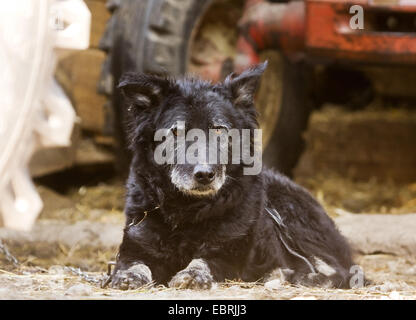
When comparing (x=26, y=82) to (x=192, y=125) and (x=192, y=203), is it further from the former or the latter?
(x=192, y=203)

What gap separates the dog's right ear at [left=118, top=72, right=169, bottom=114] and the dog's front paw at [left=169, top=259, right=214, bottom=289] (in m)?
0.88

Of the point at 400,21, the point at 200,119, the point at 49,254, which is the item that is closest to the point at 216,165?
the point at 200,119

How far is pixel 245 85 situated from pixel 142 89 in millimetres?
538

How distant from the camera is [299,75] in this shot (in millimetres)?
7234

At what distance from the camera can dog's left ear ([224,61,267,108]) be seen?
3.84 m

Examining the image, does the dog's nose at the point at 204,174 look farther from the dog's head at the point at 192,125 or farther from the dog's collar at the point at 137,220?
the dog's collar at the point at 137,220

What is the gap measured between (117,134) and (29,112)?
394 centimetres

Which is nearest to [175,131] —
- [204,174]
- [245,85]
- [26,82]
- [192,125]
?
[192,125]

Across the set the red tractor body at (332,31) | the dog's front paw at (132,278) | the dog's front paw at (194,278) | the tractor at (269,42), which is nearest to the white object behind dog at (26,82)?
the dog's front paw at (132,278)

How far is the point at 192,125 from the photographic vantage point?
145 inches

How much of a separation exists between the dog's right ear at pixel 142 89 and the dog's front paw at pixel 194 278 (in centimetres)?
88

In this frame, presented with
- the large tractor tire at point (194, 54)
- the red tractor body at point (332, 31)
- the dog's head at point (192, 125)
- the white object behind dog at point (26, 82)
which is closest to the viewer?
the white object behind dog at point (26, 82)

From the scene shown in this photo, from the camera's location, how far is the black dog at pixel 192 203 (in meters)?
3.67
